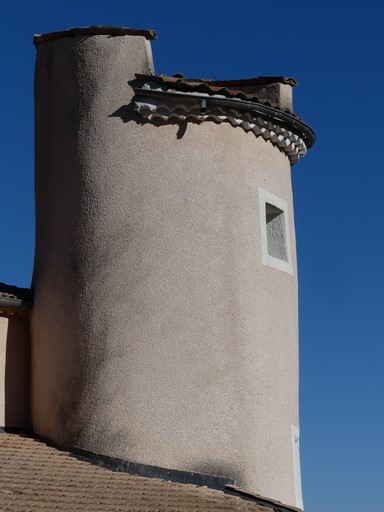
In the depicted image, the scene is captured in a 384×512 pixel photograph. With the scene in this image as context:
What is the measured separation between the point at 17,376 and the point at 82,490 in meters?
3.27

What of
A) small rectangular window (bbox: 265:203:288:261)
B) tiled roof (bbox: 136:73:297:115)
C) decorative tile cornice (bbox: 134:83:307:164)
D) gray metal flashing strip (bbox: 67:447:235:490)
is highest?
tiled roof (bbox: 136:73:297:115)

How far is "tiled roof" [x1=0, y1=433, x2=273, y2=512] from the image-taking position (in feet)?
45.1

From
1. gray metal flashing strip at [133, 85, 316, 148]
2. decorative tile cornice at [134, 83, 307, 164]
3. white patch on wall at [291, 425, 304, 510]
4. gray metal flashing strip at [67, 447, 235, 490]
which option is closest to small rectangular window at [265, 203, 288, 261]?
gray metal flashing strip at [133, 85, 316, 148]

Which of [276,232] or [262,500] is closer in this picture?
[262,500]

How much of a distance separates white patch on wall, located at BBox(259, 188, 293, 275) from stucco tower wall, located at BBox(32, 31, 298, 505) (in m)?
0.16

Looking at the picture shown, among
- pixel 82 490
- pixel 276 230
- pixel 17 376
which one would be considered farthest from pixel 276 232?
pixel 82 490

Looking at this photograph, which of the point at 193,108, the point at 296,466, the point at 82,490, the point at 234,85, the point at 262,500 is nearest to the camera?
the point at 82,490

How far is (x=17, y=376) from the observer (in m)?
17.3

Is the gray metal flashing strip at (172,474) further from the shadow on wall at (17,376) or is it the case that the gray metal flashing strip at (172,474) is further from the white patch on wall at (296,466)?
the shadow on wall at (17,376)

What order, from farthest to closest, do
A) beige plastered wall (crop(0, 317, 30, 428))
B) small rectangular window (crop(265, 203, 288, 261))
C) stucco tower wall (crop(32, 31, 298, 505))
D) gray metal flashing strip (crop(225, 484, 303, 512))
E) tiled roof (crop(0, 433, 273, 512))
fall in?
small rectangular window (crop(265, 203, 288, 261)), beige plastered wall (crop(0, 317, 30, 428)), stucco tower wall (crop(32, 31, 298, 505)), gray metal flashing strip (crop(225, 484, 303, 512)), tiled roof (crop(0, 433, 273, 512))

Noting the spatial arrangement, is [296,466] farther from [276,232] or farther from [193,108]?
[193,108]

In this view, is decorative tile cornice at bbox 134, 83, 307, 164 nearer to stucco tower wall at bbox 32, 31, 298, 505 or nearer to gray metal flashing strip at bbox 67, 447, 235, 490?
stucco tower wall at bbox 32, 31, 298, 505

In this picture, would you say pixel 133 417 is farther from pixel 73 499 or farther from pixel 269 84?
pixel 269 84

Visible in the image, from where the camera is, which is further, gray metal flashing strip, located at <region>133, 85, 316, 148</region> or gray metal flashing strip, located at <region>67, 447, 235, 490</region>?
gray metal flashing strip, located at <region>133, 85, 316, 148</region>
